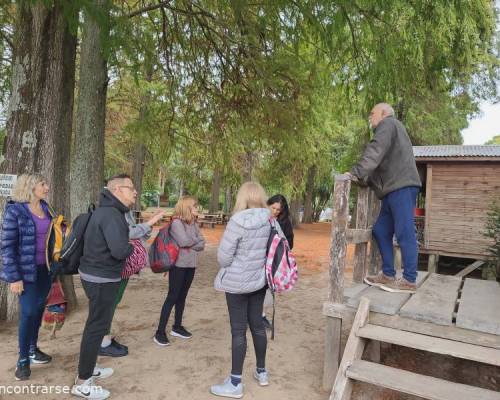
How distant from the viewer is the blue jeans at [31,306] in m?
3.50

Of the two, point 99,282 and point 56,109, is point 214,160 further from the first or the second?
point 99,282

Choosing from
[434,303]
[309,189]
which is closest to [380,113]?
[434,303]

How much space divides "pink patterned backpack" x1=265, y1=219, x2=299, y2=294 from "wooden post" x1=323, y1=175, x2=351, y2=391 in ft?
1.46

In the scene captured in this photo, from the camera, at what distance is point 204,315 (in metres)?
5.71

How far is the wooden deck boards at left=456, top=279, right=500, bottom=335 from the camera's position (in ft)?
9.89

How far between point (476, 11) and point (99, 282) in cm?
527

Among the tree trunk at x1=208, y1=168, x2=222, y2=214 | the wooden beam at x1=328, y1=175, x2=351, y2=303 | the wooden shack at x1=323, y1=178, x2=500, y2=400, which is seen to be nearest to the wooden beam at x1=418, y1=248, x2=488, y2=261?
the wooden shack at x1=323, y1=178, x2=500, y2=400

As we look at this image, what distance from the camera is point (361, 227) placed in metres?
4.47

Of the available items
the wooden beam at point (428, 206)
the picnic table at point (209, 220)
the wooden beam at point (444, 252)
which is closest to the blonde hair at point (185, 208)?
the wooden beam at point (444, 252)

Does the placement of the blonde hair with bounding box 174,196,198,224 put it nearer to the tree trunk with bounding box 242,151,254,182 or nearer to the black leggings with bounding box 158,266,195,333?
the black leggings with bounding box 158,266,195,333

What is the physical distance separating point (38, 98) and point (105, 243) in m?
2.99

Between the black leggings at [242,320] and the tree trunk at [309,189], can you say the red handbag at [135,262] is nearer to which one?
the black leggings at [242,320]

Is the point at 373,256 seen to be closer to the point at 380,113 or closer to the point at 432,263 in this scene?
the point at 380,113

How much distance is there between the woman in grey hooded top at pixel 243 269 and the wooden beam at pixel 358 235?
0.92 metres
